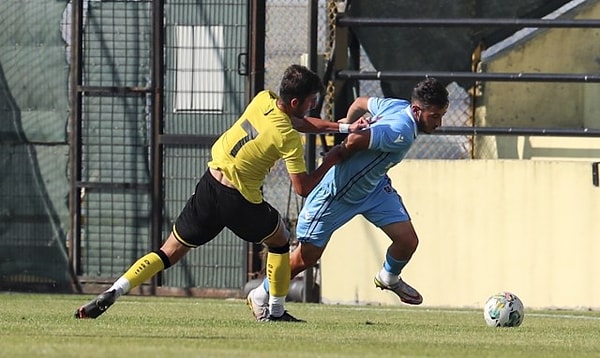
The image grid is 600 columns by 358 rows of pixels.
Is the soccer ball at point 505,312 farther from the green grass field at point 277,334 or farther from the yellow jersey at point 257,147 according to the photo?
the yellow jersey at point 257,147

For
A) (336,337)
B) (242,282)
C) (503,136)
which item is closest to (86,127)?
(242,282)

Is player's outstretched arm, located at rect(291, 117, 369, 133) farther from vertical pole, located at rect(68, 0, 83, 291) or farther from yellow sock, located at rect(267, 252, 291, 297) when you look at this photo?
vertical pole, located at rect(68, 0, 83, 291)

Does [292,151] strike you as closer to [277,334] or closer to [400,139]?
[400,139]

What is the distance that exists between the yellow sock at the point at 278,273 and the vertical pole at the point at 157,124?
6.05 meters

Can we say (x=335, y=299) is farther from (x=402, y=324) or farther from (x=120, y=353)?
(x=120, y=353)

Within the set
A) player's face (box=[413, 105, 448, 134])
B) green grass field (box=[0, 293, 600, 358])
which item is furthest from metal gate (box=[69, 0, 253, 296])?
player's face (box=[413, 105, 448, 134])

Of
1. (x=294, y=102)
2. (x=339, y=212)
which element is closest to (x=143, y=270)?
(x=294, y=102)

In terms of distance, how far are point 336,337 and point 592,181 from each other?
641 cm

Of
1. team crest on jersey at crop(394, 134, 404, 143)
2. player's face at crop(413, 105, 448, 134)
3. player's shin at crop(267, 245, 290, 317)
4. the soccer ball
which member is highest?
player's face at crop(413, 105, 448, 134)

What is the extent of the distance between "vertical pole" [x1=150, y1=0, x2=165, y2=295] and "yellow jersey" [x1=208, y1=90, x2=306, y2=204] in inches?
242

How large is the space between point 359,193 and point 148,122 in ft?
18.7

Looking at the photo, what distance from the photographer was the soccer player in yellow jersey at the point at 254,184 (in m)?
10.2

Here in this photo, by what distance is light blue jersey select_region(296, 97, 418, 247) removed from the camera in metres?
11.2

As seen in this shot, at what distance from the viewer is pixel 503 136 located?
1616 centimetres
